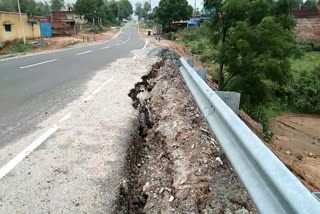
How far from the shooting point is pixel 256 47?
33.2 ft

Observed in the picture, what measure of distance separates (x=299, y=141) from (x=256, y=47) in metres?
4.34

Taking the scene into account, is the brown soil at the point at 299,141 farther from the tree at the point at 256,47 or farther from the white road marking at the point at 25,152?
the white road marking at the point at 25,152

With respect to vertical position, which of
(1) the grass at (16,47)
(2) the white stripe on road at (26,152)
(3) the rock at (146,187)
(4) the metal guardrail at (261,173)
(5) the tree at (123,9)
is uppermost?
(5) the tree at (123,9)

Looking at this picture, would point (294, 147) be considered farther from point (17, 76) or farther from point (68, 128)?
point (17, 76)

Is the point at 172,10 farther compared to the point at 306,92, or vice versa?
the point at 172,10

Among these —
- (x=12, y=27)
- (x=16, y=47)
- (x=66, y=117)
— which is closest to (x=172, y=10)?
(x=12, y=27)

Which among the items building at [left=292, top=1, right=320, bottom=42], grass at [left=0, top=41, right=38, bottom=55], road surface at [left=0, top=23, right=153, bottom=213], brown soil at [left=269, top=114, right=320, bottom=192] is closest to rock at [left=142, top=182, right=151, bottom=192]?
road surface at [left=0, top=23, right=153, bottom=213]

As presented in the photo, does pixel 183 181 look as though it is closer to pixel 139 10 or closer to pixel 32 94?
pixel 32 94

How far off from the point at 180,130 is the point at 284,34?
7.44 meters

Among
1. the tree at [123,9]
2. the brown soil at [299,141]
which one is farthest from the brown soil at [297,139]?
the tree at [123,9]

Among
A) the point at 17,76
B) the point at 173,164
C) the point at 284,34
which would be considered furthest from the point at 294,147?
the point at 17,76

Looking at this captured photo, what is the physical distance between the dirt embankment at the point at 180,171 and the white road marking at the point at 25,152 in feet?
4.17

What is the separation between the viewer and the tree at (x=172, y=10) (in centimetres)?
5031

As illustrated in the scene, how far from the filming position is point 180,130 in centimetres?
419
